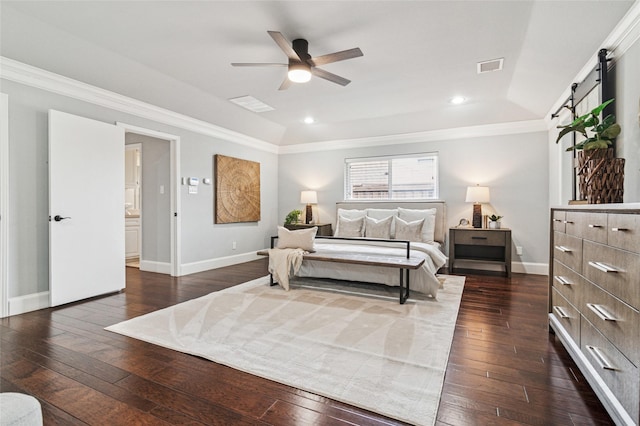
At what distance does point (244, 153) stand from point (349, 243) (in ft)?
9.33

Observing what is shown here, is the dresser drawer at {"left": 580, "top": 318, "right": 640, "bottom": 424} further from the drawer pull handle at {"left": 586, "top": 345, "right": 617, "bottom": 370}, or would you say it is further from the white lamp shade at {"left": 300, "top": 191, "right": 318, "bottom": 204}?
the white lamp shade at {"left": 300, "top": 191, "right": 318, "bottom": 204}

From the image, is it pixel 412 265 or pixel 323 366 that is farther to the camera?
pixel 412 265

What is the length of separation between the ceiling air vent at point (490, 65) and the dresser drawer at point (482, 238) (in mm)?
2333

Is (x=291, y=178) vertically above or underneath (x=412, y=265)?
above

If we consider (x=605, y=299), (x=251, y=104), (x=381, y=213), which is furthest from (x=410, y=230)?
(x=605, y=299)

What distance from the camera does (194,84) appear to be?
413cm

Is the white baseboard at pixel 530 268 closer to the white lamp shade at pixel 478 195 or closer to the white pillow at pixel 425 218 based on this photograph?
the white lamp shade at pixel 478 195

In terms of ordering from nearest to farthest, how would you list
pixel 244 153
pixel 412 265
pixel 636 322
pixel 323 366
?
pixel 636 322 < pixel 323 366 < pixel 412 265 < pixel 244 153

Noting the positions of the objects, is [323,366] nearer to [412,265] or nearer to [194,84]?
[412,265]

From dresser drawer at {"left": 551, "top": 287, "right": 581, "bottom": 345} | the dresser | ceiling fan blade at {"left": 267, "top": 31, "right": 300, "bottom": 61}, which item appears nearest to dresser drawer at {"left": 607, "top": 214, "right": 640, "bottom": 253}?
the dresser

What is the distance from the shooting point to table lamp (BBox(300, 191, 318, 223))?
646cm

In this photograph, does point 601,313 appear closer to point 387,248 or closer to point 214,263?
point 387,248

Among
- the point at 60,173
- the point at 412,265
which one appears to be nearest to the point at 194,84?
the point at 60,173

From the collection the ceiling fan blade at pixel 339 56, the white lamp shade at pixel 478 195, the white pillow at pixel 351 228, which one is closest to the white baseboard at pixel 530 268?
the white lamp shade at pixel 478 195
